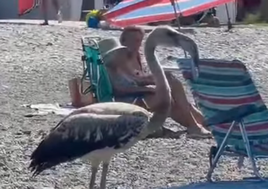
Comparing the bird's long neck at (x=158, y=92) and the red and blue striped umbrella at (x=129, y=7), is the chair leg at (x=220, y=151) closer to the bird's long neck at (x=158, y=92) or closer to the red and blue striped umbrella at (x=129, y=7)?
the bird's long neck at (x=158, y=92)

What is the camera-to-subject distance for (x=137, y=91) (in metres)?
9.54

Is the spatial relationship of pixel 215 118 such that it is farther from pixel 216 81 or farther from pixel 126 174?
pixel 126 174

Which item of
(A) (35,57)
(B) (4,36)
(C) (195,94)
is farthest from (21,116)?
(B) (4,36)

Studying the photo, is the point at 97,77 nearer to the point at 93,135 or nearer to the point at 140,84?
the point at 140,84

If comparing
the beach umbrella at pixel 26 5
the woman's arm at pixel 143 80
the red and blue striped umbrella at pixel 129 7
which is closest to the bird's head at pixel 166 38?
the woman's arm at pixel 143 80

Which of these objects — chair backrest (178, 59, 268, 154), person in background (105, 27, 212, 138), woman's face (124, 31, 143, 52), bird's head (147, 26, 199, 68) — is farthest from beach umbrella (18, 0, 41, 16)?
chair backrest (178, 59, 268, 154)

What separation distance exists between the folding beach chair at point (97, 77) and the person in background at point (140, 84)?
4.5 inches

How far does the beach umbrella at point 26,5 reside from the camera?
31719 mm

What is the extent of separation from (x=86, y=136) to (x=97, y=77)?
3322 mm

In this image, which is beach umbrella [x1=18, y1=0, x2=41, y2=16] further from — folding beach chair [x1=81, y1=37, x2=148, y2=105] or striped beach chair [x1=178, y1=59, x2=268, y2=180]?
striped beach chair [x1=178, y1=59, x2=268, y2=180]

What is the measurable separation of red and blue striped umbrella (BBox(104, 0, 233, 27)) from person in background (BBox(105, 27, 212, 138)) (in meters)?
4.39

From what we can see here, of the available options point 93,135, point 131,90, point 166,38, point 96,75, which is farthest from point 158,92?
point 96,75

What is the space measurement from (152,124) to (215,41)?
49.8 feet

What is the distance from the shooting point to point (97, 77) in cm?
1040
